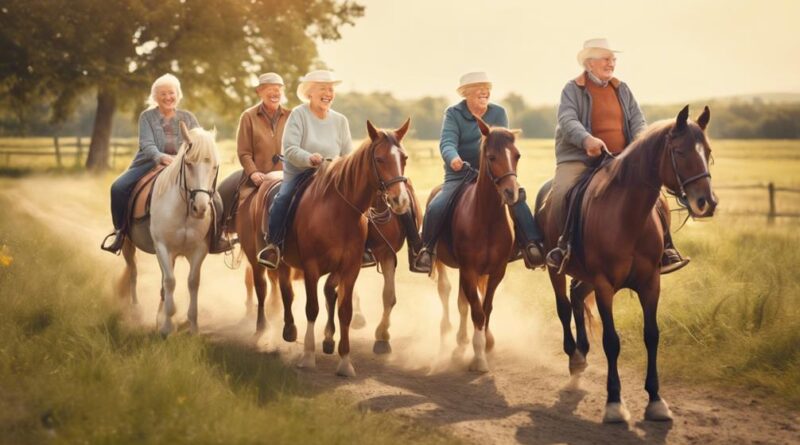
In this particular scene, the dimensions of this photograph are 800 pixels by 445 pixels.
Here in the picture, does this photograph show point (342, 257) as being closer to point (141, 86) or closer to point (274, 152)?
point (274, 152)

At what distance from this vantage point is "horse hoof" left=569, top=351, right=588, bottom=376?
8.71 m

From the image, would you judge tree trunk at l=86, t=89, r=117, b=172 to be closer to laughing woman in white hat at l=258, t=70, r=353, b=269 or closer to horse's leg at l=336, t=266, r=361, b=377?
laughing woman in white hat at l=258, t=70, r=353, b=269

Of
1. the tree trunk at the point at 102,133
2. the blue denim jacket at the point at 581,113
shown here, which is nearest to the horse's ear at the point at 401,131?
the blue denim jacket at the point at 581,113

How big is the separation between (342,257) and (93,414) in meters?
3.36

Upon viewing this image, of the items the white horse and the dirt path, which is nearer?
the dirt path

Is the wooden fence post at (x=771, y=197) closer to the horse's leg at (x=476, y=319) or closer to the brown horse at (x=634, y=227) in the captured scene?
the horse's leg at (x=476, y=319)

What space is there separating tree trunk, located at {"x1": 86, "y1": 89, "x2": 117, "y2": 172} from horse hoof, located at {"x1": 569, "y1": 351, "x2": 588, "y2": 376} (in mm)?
26992

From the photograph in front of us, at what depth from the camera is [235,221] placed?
447 inches

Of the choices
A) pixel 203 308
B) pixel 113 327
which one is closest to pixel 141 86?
pixel 203 308

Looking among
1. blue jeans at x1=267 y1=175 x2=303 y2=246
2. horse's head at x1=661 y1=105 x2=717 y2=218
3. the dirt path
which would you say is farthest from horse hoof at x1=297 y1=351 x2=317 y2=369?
horse's head at x1=661 y1=105 x2=717 y2=218

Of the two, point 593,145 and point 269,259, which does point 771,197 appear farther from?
point 269,259

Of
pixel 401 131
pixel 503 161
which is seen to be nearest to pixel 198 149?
pixel 401 131

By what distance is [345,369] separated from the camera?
Result: 8766 mm

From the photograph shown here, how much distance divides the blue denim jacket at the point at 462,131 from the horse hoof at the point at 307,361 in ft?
7.85
